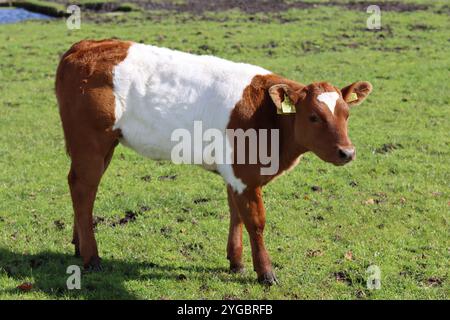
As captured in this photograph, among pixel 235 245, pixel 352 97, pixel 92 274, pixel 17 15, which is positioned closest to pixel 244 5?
pixel 17 15

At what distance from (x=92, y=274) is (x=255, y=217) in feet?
5.93

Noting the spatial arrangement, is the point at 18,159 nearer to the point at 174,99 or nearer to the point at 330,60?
the point at 174,99

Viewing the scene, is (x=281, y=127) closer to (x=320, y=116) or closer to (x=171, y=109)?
(x=320, y=116)

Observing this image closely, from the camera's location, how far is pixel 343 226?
821 cm

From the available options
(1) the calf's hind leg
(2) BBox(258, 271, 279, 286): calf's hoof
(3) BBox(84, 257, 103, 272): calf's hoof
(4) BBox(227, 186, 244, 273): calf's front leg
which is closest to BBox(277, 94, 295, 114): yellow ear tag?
(4) BBox(227, 186, 244, 273): calf's front leg

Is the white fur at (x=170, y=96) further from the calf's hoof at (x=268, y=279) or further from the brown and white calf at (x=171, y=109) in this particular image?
the calf's hoof at (x=268, y=279)

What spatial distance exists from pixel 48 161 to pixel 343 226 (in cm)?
506

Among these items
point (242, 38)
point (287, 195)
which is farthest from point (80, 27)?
point (287, 195)

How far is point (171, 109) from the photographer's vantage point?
20.9 ft

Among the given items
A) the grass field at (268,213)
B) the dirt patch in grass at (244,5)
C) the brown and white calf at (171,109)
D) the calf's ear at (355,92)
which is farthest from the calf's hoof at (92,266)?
the dirt patch in grass at (244,5)

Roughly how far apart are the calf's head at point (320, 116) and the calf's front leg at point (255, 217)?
72cm

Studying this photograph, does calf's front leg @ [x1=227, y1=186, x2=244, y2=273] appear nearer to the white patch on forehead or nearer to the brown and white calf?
the brown and white calf

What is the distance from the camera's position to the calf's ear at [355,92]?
20.2ft

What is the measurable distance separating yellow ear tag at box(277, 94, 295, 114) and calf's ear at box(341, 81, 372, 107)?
52 cm
